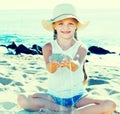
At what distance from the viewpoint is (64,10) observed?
3.52m

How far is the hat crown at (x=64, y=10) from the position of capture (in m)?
3.50

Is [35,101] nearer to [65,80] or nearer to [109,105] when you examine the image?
[65,80]

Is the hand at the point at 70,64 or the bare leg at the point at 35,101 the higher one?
the hand at the point at 70,64

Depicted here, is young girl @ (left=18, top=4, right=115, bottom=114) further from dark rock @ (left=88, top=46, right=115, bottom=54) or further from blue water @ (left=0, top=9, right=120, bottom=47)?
dark rock @ (left=88, top=46, right=115, bottom=54)

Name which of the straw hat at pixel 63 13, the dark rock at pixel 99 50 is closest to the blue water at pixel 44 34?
the straw hat at pixel 63 13

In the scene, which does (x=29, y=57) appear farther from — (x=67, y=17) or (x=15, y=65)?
(x=67, y=17)

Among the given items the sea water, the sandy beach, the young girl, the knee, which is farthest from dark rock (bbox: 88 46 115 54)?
the knee

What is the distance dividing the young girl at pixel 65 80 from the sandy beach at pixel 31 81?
0.66 ft

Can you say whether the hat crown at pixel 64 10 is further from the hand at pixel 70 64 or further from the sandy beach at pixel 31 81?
the sandy beach at pixel 31 81

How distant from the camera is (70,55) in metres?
3.55

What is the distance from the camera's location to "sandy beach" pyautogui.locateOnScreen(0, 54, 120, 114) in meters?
3.90

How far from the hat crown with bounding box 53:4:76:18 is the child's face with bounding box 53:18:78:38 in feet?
0.23

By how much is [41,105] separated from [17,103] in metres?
0.37

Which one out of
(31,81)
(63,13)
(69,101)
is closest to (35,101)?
(69,101)
